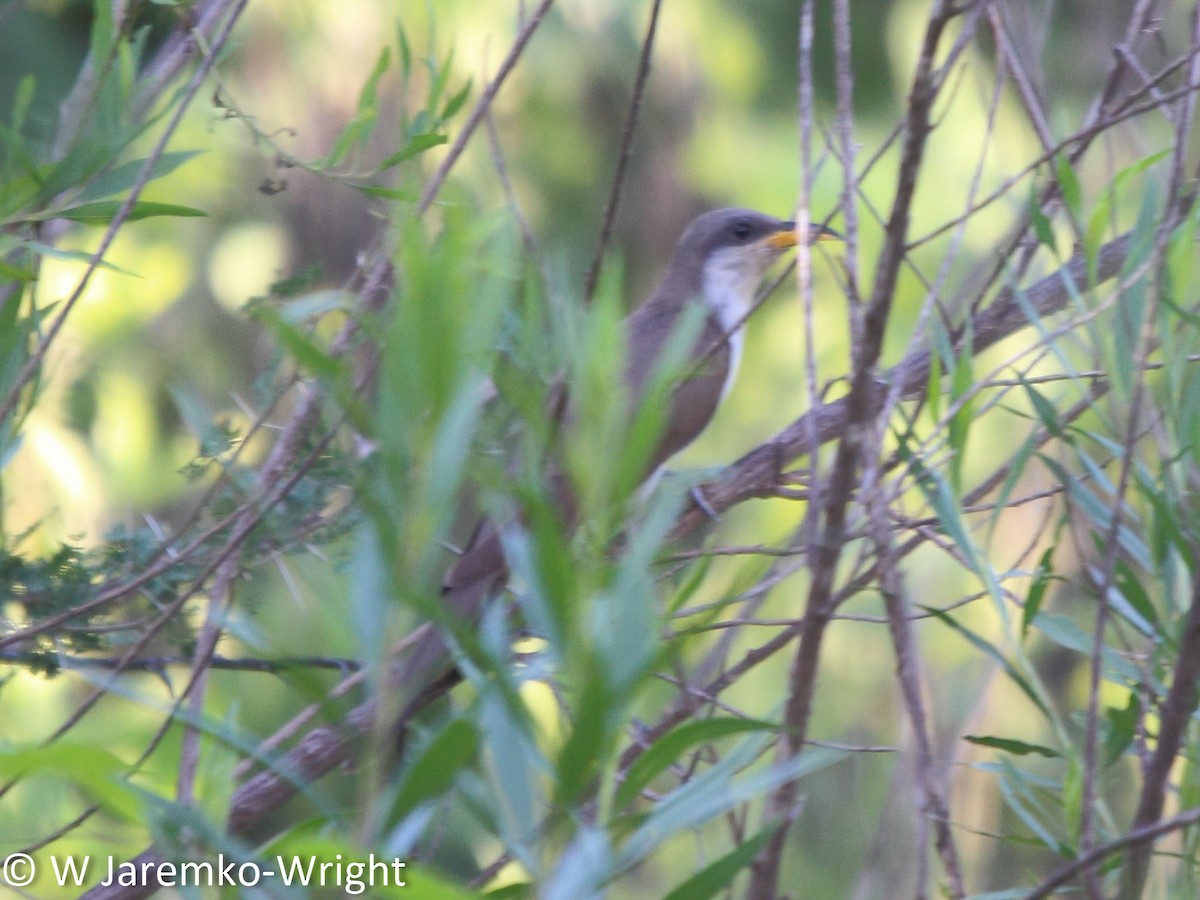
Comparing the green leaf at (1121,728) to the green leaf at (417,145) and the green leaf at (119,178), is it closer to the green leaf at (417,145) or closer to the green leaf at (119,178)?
the green leaf at (417,145)

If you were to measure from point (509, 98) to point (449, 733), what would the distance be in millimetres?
5276

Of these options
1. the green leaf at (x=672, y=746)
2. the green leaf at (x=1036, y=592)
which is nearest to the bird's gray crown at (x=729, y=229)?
the green leaf at (x=1036, y=592)

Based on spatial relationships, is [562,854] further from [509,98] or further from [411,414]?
[509,98]

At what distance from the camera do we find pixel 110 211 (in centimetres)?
196

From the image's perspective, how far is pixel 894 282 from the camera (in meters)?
1.35

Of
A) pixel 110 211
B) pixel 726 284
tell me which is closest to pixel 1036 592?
pixel 110 211

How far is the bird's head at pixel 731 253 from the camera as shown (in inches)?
183

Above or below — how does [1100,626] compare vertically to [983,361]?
below

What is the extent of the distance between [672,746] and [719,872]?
0.41 ft

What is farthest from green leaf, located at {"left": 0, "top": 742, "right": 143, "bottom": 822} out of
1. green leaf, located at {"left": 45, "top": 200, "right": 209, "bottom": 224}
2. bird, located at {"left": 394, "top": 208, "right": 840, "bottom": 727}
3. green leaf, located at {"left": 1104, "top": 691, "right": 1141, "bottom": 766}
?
bird, located at {"left": 394, "top": 208, "right": 840, "bottom": 727}

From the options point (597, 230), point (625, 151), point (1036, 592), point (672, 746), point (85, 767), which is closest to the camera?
point (85, 767)

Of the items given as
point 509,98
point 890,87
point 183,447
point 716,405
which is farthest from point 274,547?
point 890,87

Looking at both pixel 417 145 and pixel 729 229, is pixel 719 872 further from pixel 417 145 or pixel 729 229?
pixel 729 229

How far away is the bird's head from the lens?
4648 mm
